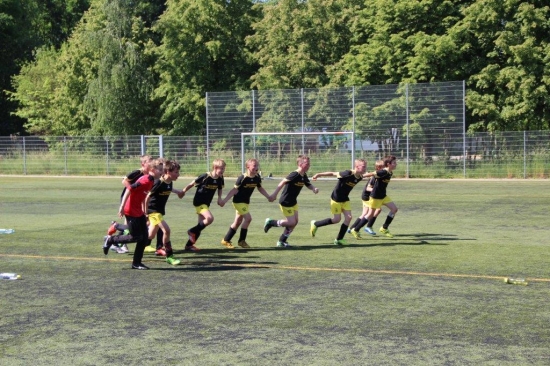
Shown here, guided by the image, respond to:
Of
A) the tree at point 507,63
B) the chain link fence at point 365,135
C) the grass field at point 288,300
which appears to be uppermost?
the tree at point 507,63

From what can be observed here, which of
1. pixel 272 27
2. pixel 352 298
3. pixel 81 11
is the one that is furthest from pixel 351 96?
pixel 81 11

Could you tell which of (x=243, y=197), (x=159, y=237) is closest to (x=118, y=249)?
(x=159, y=237)

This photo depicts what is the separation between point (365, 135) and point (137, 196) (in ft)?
85.0

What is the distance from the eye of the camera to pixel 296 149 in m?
37.5

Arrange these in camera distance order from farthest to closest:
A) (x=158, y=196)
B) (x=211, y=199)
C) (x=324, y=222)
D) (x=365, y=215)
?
1. (x=365, y=215)
2. (x=324, y=222)
3. (x=211, y=199)
4. (x=158, y=196)

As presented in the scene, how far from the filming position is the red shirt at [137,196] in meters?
11.3

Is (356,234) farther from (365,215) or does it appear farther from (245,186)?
(245,186)

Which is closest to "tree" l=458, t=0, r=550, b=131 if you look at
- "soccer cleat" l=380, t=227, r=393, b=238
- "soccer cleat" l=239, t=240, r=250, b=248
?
"soccer cleat" l=380, t=227, r=393, b=238

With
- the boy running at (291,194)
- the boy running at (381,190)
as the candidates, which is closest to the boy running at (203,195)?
the boy running at (291,194)

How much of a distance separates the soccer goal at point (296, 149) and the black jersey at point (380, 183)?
20846 millimetres

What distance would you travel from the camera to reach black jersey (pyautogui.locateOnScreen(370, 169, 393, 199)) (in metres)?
15.2

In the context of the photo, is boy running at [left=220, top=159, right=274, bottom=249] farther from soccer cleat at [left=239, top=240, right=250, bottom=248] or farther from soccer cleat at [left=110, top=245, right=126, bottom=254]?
soccer cleat at [left=110, top=245, right=126, bottom=254]

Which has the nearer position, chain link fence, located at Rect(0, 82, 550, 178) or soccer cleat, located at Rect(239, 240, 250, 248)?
soccer cleat, located at Rect(239, 240, 250, 248)

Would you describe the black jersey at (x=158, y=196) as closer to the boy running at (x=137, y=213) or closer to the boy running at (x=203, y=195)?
the boy running at (x=203, y=195)
